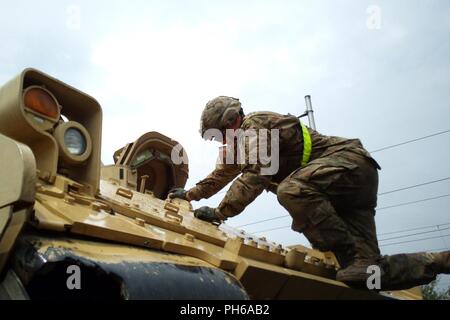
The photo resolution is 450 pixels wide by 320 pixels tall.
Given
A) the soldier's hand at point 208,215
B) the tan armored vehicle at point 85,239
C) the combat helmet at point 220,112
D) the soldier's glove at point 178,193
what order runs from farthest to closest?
the soldier's glove at point 178,193
the combat helmet at point 220,112
the soldier's hand at point 208,215
the tan armored vehicle at point 85,239

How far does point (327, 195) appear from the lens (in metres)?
3.43

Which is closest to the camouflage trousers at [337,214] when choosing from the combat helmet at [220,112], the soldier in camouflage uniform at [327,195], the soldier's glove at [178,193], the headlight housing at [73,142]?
the soldier in camouflage uniform at [327,195]

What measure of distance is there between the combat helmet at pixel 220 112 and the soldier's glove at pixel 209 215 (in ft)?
2.46

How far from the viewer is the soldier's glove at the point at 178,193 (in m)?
4.77

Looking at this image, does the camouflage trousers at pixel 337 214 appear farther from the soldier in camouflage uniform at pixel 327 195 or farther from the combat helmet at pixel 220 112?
the combat helmet at pixel 220 112

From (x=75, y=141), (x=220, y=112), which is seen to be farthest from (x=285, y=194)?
(x=75, y=141)

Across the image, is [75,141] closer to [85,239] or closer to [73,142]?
[73,142]

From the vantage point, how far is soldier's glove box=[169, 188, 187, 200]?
477 centimetres

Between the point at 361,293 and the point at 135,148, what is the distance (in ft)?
7.76

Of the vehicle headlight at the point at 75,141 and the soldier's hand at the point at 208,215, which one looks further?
the soldier's hand at the point at 208,215

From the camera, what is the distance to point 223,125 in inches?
160

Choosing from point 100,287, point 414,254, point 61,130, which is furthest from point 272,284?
point 414,254

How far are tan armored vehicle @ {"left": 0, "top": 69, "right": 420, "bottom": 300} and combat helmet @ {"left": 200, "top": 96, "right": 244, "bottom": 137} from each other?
113cm
